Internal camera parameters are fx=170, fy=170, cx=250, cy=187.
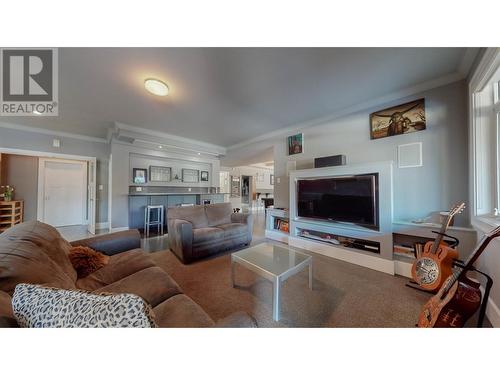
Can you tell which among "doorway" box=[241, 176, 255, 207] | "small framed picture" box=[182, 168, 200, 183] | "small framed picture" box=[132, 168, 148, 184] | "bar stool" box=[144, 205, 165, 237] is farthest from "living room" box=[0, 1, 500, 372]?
"doorway" box=[241, 176, 255, 207]

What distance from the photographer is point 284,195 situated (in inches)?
148

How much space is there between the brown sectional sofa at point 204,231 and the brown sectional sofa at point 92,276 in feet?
2.52

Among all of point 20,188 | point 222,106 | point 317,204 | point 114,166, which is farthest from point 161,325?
point 20,188

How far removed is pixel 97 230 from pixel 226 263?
3939mm

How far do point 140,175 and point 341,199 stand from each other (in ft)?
15.7

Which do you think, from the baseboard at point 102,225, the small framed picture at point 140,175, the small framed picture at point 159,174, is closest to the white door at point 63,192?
the baseboard at point 102,225

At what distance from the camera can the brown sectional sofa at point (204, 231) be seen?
2.39 m

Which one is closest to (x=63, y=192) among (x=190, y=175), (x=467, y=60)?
(x=190, y=175)

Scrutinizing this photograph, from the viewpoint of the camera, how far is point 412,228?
209cm

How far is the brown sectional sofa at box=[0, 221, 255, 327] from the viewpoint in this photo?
75 centimetres

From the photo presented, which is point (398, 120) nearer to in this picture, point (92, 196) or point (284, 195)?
point (284, 195)

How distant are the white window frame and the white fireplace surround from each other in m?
0.66
